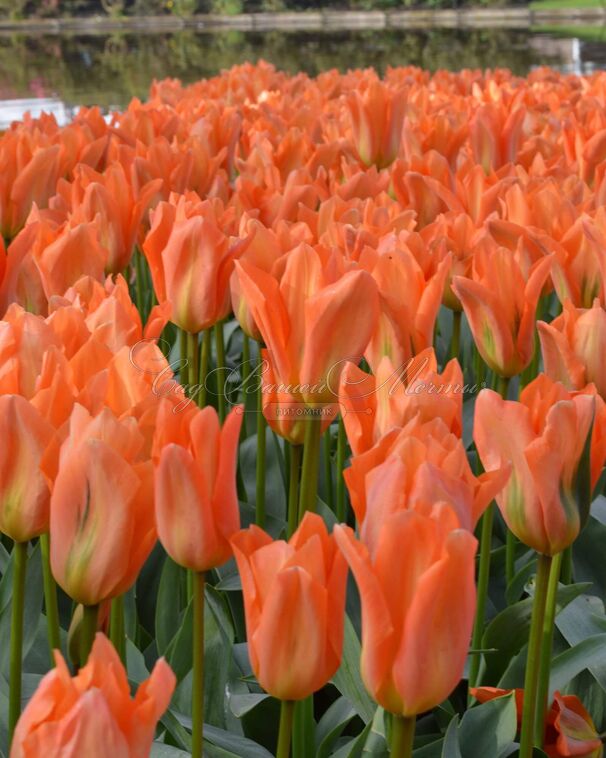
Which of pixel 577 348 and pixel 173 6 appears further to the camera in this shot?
pixel 173 6

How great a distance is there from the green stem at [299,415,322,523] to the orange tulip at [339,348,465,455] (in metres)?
0.12

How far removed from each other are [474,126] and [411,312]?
1591 mm

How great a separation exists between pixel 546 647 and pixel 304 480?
1.10 feet

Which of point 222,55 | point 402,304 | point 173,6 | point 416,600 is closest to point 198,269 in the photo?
point 402,304

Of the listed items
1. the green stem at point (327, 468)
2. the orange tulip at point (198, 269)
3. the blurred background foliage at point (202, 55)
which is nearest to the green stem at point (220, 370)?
the green stem at point (327, 468)

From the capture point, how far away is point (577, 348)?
142 centimetres

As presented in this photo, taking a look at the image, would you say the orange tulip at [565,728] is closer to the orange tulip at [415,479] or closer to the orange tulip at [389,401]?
the orange tulip at [389,401]

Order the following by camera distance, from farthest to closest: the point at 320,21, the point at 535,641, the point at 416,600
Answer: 1. the point at 320,21
2. the point at 535,641
3. the point at 416,600

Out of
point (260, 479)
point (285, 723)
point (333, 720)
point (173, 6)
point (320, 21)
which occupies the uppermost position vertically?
point (173, 6)

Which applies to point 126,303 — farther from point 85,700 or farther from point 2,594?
point 85,700

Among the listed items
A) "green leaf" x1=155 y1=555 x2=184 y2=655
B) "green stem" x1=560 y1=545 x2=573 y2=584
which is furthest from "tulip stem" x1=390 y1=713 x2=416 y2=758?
"green stem" x1=560 y1=545 x2=573 y2=584

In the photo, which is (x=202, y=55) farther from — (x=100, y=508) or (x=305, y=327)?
(x=100, y=508)

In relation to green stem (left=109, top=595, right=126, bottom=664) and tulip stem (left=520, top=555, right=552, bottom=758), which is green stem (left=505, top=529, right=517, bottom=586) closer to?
tulip stem (left=520, top=555, right=552, bottom=758)

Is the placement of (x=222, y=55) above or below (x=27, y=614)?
below
